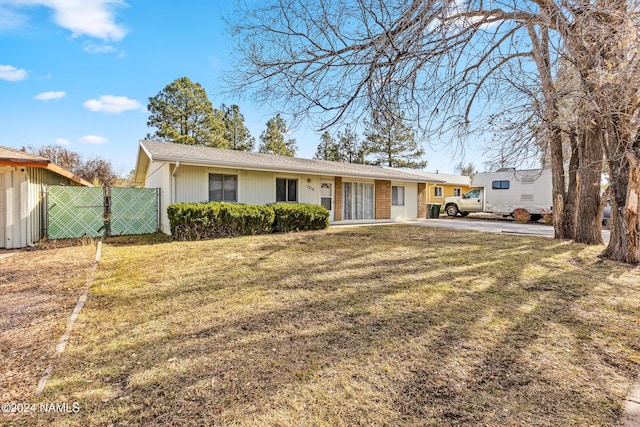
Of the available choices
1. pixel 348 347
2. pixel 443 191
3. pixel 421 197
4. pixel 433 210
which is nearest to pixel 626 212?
pixel 348 347

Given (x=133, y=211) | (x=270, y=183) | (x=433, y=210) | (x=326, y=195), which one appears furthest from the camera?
(x=433, y=210)

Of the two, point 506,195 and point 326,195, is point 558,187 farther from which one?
point 506,195

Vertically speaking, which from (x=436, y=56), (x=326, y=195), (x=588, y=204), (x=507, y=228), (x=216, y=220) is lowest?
(x=507, y=228)

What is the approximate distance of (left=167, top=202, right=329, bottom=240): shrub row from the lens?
9.47 m

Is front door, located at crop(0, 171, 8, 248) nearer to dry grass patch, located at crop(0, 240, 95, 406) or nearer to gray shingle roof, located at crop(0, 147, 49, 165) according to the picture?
gray shingle roof, located at crop(0, 147, 49, 165)

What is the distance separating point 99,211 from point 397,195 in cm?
1358

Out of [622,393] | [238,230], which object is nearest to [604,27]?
[622,393]

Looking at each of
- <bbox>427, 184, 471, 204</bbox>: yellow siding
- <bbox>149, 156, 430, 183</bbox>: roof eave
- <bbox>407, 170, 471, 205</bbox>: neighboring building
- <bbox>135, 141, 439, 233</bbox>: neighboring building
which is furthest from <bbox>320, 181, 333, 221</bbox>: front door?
<bbox>407, 170, 471, 205</bbox>: neighboring building

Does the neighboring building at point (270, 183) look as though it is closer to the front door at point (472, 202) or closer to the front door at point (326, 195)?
the front door at point (326, 195)

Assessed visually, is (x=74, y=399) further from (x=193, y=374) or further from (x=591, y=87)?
(x=591, y=87)

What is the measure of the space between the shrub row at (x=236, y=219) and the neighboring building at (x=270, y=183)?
1.27 m

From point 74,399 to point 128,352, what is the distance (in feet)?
2.16

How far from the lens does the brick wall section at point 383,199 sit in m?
16.2

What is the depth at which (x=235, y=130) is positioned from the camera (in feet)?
101
